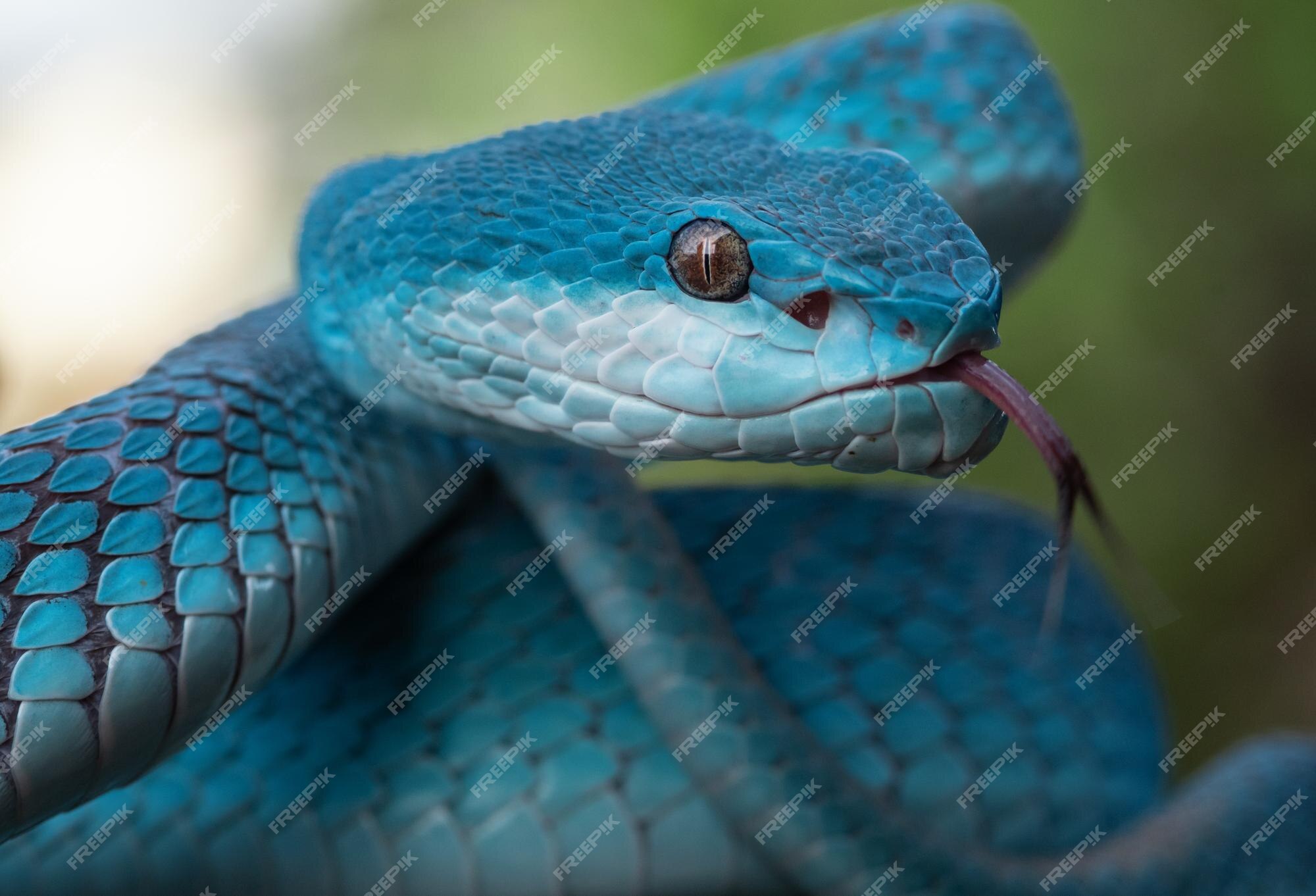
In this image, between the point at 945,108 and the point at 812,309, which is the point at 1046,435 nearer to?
the point at 812,309

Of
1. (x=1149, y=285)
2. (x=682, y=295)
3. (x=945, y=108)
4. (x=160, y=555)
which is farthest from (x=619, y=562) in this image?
(x=1149, y=285)

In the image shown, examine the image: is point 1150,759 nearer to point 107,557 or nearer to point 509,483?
point 509,483

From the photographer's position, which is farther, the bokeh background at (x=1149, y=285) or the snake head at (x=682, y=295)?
the bokeh background at (x=1149, y=285)

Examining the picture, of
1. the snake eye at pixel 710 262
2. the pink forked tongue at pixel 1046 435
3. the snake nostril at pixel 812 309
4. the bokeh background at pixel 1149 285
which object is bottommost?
the bokeh background at pixel 1149 285

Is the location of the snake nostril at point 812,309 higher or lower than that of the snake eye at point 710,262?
lower

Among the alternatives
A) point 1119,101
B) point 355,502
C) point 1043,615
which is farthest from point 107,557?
point 1119,101

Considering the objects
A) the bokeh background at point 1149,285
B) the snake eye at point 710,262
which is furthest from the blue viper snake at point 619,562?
the bokeh background at point 1149,285

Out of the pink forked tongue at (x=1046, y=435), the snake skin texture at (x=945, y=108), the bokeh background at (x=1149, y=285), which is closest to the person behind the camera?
the pink forked tongue at (x=1046, y=435)

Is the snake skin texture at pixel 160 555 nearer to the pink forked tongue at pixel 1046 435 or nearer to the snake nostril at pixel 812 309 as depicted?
the snake nostril at pixel 812 309
